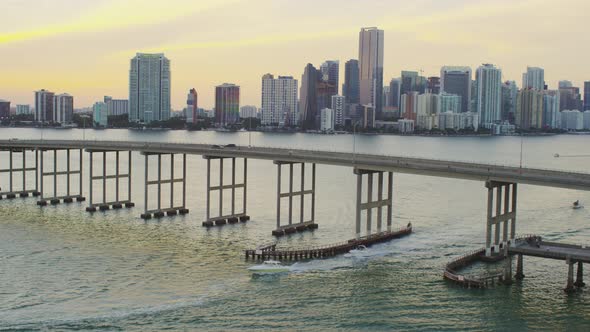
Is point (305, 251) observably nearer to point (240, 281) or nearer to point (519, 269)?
point (240, 281)

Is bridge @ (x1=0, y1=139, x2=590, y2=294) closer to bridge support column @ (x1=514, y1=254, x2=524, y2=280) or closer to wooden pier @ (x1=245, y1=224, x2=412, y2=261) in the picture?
bridge support column @ (x1=514, y1=254, x2=524, y2=280)

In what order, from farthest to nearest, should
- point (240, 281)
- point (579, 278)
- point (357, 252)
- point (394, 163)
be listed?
1. point (394, 163)
2. point (357, 252)
3. point (240, 281)
4. point (579, 278)

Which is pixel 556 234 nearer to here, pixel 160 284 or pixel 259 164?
pixel 160 284

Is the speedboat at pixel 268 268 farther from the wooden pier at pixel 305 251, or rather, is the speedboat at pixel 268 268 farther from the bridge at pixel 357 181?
the bridge at pixel 357 181

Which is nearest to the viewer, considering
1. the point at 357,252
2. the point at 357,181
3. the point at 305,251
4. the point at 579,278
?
the point at 579,278

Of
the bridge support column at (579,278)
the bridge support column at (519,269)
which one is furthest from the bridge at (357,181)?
the bridge support column at (579,278)

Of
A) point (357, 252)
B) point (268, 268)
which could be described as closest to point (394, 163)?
point (357, 252)

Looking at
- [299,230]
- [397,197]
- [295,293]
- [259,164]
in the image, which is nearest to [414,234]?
[299,230]

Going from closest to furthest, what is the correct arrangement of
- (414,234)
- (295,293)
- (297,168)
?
(295,293), (414,234), (297,168)
